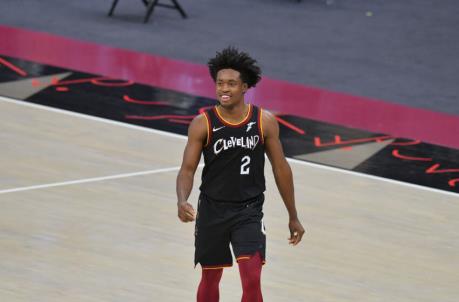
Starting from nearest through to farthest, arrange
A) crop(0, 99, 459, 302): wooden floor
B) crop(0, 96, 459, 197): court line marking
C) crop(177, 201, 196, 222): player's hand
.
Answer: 1. crop(177, 201, 196, 222): player's hand
2. crop(0, 99, 459, 302): wooden floor
3. crop(0, 96, 459, 197): court line marking

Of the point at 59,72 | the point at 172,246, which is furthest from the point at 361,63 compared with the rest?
the point at 172,246

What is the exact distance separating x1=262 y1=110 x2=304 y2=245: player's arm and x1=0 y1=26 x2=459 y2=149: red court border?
218 inches

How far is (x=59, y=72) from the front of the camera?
13.3 metres

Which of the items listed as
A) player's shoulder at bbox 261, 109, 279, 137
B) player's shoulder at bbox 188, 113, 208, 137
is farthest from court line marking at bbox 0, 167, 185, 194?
player's shoulder at bbox 261, 109, 279, 137

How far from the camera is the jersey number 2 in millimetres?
6285

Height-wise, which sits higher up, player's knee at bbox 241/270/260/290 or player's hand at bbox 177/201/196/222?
player's hand at bbox 177/201/196/222

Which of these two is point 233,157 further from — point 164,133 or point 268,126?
point 164,133

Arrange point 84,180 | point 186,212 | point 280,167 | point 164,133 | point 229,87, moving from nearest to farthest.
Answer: point 186,212, point 229,87, point 280,167, point 84,180, point 164,133

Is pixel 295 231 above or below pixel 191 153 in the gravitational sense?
below

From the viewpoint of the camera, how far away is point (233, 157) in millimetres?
6266

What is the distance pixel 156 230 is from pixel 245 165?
103 inches

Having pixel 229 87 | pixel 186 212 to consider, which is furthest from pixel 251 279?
pixel 229 87

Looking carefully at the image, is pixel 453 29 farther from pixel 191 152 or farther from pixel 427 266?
pixel 191 152

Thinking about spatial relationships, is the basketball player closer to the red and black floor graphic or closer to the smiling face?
the smiling face
